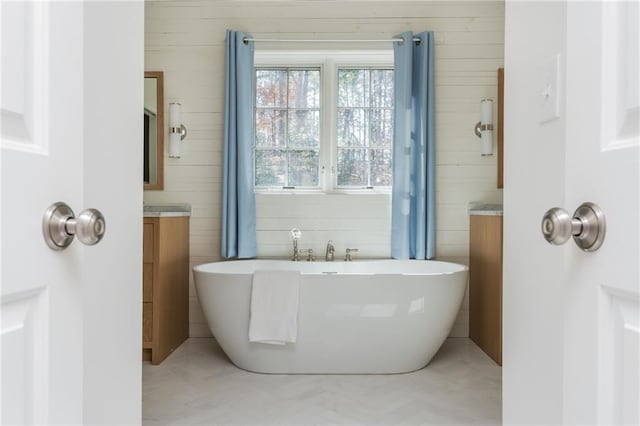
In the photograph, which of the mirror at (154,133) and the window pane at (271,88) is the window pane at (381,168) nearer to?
the window pane at (271,88)

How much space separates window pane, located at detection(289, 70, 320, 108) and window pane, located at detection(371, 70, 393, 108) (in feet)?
1.48

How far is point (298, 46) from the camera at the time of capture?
3.57m

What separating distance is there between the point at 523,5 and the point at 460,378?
7.69 feet

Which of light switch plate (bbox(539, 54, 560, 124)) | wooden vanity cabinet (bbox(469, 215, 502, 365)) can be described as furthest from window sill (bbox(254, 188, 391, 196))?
light switch plate (bbox(539, 54, 560, 124))

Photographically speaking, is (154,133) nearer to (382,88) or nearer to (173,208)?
(173,208)

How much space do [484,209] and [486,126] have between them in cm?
66

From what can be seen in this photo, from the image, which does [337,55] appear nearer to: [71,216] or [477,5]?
[477,5]

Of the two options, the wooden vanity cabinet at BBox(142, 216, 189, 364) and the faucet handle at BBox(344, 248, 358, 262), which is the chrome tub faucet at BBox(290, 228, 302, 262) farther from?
the wooden vanity cabinet at BBox(142, 216, 189, 364)

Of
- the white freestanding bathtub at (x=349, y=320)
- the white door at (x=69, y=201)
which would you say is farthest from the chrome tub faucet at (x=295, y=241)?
the white door at (x=69, y=201)

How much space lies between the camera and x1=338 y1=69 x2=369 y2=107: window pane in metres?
3.67

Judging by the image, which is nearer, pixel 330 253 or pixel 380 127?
pixel 330 253

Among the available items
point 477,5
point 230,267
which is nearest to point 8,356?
point 230,267

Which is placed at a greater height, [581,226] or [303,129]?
[303,129]

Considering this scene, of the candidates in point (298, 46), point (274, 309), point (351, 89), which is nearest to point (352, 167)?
point (351, 89)
